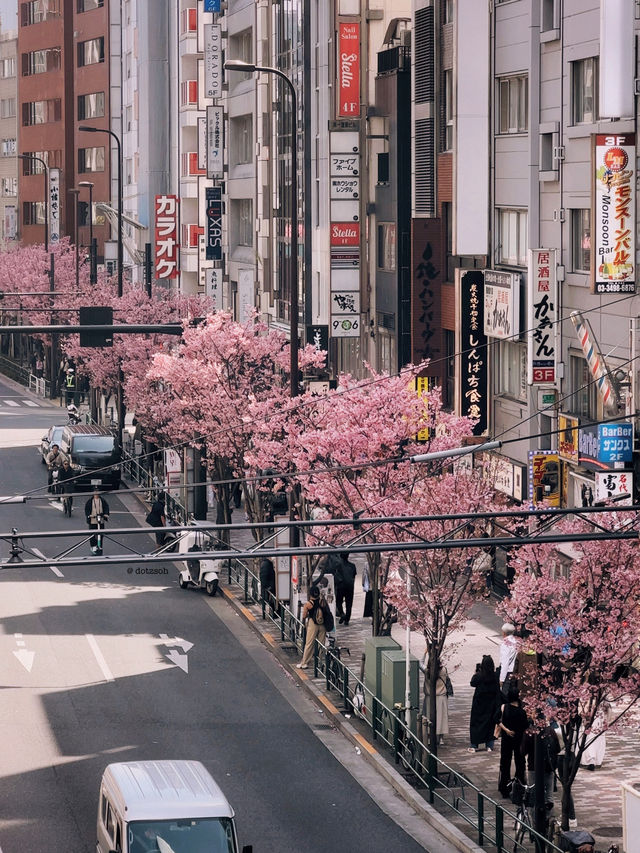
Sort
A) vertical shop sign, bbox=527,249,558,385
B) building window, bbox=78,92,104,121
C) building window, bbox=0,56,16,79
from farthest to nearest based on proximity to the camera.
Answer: building window, bbox=0,56,16,79
building window, bbox=78,92,104,121
vertical shop sign, bbox=527,249,558,385

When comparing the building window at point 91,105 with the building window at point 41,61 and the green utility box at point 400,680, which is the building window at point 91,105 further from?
the green utility box at point 400,680

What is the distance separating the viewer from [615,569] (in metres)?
22.2

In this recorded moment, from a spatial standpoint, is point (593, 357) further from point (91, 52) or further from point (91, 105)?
point (91, 52)

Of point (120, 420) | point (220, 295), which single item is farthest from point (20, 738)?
point (220, 295)

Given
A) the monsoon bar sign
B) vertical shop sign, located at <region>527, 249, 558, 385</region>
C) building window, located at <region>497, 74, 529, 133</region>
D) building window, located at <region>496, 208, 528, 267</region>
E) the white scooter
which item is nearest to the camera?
the monsoon bar sign

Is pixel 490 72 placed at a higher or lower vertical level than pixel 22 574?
higher

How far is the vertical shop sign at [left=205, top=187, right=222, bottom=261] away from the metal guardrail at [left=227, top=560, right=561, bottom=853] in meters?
41.9

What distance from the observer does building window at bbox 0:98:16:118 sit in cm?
14500

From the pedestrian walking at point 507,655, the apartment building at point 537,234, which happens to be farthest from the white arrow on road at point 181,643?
the pedestrian walking at point 507,655

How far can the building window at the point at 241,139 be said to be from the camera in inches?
2886

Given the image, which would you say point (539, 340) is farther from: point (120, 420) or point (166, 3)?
point (166, 3)

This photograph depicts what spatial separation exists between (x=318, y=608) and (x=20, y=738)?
6.51m

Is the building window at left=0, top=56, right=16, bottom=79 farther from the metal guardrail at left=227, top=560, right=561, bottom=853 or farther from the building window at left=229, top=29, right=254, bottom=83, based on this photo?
the metal guardrail at left=227, top=560, right=561, bottom=853

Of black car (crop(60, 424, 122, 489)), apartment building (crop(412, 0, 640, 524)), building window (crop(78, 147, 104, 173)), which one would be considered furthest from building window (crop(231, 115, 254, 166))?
building window (crop(78, 147, 104, 173))
